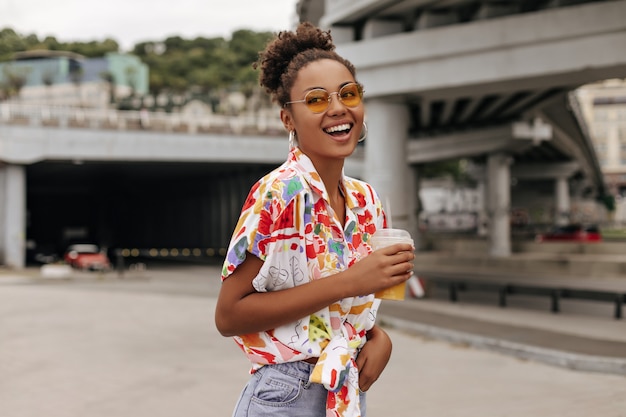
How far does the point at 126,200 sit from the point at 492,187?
37.3 metres

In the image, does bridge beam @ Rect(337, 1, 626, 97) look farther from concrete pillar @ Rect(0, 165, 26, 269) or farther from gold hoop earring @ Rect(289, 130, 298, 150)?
concrete pillar @ Rect(0, 165, 26, 269)

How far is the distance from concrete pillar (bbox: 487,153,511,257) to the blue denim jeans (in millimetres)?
35195

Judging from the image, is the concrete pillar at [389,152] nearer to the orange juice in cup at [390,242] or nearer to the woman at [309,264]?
the woman at [309,264]

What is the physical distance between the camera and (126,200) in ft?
214

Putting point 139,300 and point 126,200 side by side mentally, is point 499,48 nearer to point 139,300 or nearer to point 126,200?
point 139,300

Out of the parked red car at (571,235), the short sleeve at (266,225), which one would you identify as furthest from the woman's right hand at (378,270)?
the parked red car at (571,235)

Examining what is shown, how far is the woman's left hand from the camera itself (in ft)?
8.18

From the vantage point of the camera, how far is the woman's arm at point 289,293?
225cm

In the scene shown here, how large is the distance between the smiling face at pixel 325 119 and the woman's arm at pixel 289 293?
409 millimetres

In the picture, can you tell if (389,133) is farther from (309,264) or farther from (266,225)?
(266,225)

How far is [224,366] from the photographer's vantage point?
9336 mm

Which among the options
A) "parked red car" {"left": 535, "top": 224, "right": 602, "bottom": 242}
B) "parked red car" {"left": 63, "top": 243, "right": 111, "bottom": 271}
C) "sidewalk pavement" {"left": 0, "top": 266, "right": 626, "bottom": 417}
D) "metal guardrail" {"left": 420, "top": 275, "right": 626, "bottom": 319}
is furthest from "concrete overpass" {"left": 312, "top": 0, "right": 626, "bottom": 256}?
"parked red car" {"left": 535, "top": 224, "right": 602, "bottom": 242}

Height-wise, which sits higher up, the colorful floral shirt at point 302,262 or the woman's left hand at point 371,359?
the colorful floral shirt at point 302,262

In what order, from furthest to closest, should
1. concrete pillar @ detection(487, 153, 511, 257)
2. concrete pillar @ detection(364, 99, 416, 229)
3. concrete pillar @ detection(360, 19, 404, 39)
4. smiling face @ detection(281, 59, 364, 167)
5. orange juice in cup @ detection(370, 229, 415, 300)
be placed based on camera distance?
1. concrete pillar @ detection(487, 153, 511, 257)
2. concrete pillar @ detection(364, 99, 416, 229)
3. concrete pillar @ detection(360, 19, 404, 39)
4. smiling face @ detection(281, 59, 364, 167)
5. orange juice in cup @ detection(370, 229, 415, 300)
